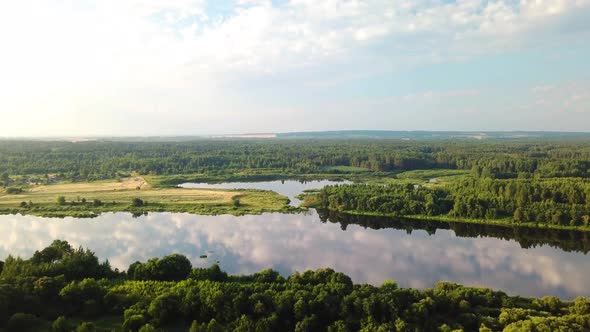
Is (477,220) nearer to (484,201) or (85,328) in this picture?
(484,201)

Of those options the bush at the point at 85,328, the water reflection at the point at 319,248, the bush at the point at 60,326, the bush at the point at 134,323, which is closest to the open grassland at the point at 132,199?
the water reflection at the point at 319,248

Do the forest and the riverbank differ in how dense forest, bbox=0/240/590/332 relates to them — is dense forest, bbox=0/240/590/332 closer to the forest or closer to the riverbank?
the riverbank

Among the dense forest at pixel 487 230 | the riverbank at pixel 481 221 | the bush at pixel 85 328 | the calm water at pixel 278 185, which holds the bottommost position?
the dense forest at pixel 487 230

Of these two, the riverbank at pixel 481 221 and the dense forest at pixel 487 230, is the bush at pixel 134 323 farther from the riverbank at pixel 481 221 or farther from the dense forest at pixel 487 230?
the riverbank at pixel 481 221

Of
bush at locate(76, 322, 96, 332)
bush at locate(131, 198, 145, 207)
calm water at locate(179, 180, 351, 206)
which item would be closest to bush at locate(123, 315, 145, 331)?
bush at locate(76, 322, 96, 332)

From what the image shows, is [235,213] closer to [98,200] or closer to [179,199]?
[179,199]

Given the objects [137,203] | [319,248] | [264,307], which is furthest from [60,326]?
[137,203]
